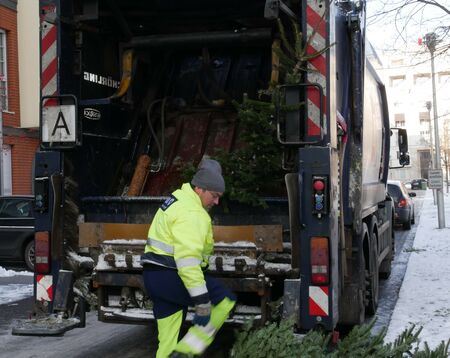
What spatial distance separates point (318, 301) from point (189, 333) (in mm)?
1012

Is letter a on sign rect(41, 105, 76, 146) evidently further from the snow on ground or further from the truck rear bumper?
the snow on ground

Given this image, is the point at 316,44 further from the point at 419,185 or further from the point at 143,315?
the point at 419,185

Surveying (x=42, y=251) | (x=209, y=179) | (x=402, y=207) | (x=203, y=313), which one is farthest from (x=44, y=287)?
(x=402, y=207)

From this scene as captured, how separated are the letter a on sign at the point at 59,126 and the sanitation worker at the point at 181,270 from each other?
1528 millimetres

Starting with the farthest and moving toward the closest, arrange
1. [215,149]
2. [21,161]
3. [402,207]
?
[402,207] → [21,161] → [215,149]

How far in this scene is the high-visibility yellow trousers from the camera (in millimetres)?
4148

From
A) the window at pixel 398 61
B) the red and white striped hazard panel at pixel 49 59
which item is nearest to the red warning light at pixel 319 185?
the red and white striped hazard panel at pixel 49 59

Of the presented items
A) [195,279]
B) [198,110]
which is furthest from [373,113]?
[195,279]

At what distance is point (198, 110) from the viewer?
20.6 feet

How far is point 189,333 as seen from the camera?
4.21 m

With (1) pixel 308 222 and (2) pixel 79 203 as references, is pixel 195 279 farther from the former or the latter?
(2) pixel 79 203

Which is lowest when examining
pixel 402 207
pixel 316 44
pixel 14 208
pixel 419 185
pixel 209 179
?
pixel 402 207

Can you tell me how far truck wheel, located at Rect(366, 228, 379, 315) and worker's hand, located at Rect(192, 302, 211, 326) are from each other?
2.91 m

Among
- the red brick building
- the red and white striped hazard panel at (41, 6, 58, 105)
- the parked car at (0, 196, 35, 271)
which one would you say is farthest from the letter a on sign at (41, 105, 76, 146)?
the red brick building
